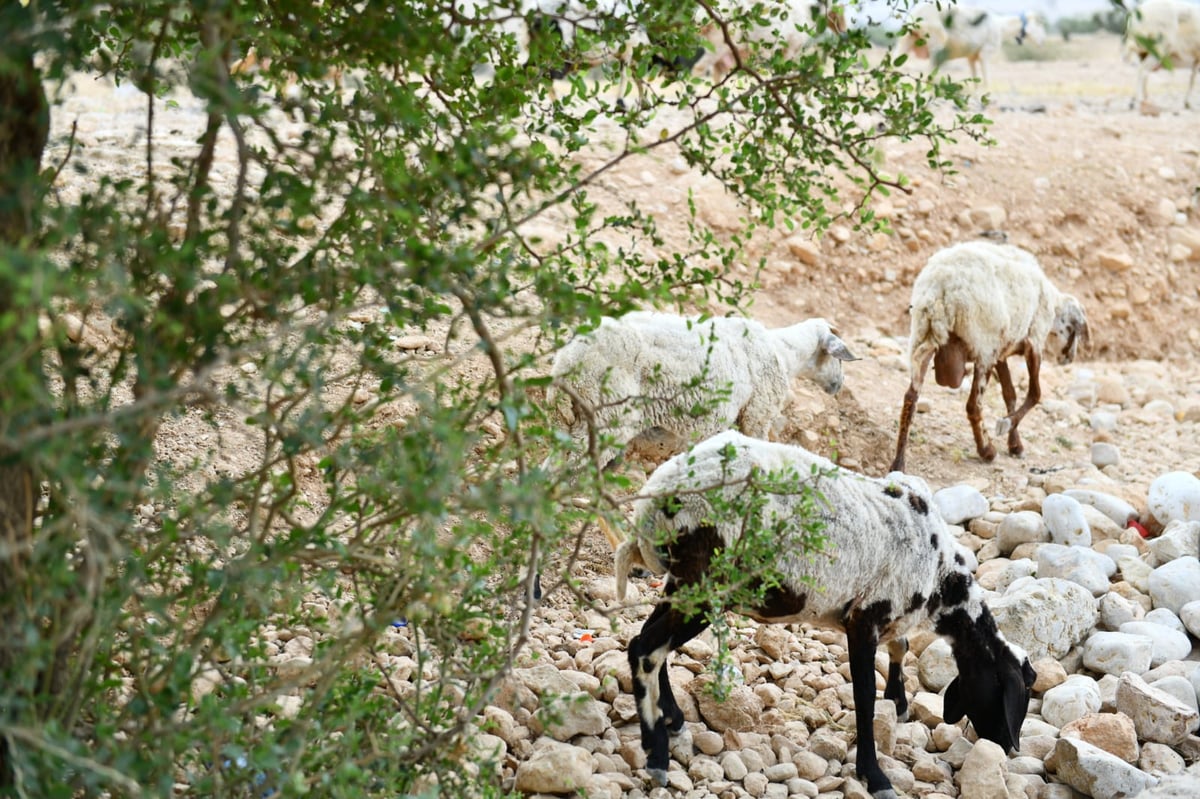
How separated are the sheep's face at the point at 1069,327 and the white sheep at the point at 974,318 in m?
0.69

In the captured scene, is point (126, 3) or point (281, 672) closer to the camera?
point (126, 3)

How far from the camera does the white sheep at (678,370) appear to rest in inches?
265

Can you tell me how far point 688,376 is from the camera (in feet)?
22.7

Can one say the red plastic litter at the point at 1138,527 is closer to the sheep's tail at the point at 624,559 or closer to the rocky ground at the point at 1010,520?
the rocky ground at the point at 1010,520

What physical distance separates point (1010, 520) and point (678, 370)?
260 cm

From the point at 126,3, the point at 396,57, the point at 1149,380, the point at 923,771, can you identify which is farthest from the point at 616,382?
the point at 1149,380

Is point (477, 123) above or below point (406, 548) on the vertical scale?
above

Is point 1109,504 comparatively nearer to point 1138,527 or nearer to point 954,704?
point 1138,527

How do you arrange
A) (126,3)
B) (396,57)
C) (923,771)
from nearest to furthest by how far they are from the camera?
(126,3) → (396,57) → (923,771)

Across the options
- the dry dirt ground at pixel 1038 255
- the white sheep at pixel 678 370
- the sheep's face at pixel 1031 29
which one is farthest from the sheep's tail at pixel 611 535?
the sheep's face at pixel 1031 29

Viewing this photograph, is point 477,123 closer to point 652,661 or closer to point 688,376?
point 652,661

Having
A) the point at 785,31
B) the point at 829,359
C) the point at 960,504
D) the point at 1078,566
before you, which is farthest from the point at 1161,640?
the point at 785,31

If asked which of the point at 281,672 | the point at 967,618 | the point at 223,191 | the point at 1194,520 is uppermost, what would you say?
the point at 223,191

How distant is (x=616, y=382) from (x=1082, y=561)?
9.96 feet
